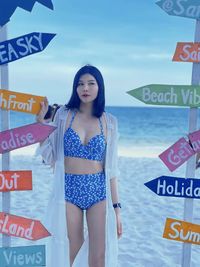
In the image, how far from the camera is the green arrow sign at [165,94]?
2.30 meters

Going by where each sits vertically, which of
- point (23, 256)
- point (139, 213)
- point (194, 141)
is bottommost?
point (139, 213)

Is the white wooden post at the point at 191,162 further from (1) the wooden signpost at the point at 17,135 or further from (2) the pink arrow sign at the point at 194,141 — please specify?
(1) the wooden signpost at the point at 17,135

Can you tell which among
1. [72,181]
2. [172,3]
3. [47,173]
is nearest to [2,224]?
[72,181]

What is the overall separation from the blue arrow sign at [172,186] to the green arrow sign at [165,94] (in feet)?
1.38

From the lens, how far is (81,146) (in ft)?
7.61

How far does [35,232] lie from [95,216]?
1.10 feet

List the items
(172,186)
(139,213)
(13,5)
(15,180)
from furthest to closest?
(139,213) < (172,186) < (15,180) < (13,5)

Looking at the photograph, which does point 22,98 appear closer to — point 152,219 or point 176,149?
point 176,149

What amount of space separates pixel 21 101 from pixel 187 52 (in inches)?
35.8

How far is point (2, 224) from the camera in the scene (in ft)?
7.68

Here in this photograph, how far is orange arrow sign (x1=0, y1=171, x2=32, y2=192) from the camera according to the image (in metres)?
2.27

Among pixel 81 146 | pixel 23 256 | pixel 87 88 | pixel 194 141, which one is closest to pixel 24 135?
pixel 81 146

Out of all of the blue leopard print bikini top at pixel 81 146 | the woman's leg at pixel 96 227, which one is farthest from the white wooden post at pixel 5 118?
the woman's leg at pixel 96 227

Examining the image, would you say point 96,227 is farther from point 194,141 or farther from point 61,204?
point 194,141
